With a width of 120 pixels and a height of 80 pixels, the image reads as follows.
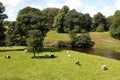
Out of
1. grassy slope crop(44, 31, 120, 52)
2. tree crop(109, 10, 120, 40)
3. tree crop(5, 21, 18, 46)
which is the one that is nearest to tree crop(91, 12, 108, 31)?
grassy slope crop(44, 31, 120, 52)

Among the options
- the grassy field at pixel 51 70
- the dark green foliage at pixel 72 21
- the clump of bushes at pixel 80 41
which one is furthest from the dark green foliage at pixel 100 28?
the grassy field at pixel 51 70

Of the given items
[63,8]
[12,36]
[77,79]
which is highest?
[63,8]

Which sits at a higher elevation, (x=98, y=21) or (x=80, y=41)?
(x=98, y=21)

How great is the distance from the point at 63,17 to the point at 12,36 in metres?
75.9

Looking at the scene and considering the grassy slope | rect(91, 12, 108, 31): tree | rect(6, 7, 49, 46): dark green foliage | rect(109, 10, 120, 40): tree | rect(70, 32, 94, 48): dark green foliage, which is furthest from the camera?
rect(91, 12, 108, 31): tree

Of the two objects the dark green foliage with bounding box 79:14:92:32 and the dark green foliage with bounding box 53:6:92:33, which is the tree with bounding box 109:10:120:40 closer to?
the dark green foliage with bounding box 53:6:92:33

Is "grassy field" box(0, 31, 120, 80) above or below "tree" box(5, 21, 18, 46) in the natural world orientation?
below

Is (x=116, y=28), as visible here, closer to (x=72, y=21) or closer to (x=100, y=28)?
(x=72, y=21)

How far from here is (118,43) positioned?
11900cm

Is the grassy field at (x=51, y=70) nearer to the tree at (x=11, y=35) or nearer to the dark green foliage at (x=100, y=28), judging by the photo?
the tree at (x=11, y=35)

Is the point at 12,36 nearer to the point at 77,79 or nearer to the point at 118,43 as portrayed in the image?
the point at 77,79

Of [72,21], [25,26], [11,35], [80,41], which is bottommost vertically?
[80,41]

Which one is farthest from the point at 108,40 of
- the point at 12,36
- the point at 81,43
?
the point at 12,36

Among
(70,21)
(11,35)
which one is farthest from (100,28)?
(11,35)
